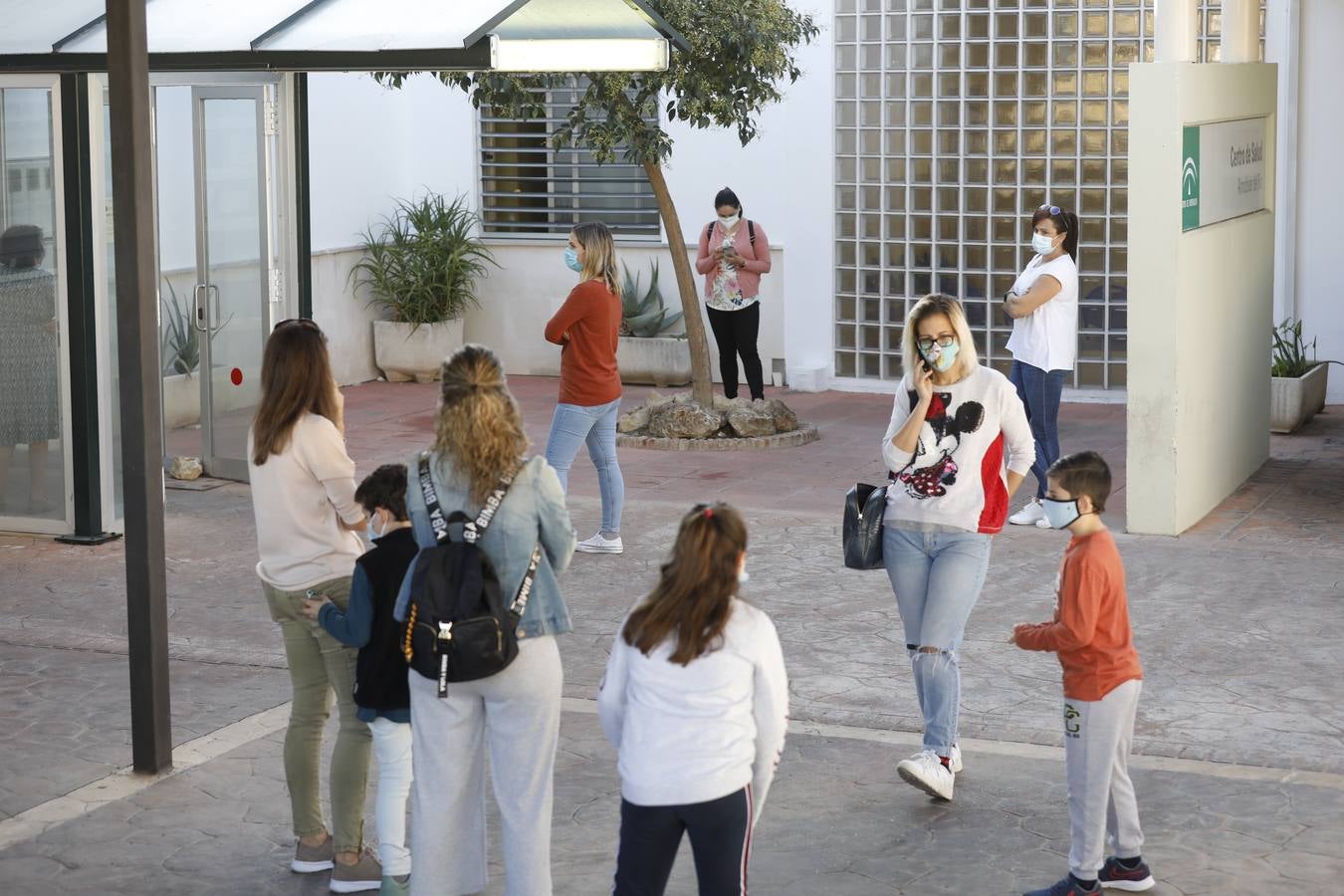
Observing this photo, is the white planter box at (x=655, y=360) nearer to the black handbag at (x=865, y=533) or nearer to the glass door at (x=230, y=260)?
the glass door at (x=230, y=260)

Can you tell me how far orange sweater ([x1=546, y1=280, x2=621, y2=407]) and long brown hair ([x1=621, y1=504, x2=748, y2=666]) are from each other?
5.04 m

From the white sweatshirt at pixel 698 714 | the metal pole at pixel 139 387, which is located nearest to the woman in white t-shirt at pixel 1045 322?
the metal pole at pixel 139 387

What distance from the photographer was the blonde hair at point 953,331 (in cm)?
593

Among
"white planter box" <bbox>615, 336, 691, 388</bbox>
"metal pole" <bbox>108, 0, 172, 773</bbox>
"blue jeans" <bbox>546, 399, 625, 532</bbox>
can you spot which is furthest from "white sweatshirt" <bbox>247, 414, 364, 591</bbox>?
"white planter box" <bbox>615, 336, 691, 388</bbox>

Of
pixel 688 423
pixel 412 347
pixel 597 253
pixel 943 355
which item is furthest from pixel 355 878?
pixel 412 347

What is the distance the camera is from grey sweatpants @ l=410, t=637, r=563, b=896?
4742 millimetres

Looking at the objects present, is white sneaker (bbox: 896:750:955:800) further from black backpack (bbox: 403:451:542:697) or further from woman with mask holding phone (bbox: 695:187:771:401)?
woman with mask holding phone (bbox: 695:187:771:401)

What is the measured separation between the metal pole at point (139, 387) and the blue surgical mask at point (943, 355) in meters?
2.61

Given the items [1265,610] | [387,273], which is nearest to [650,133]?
[387,273]

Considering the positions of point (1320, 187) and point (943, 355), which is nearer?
point (943, 355)

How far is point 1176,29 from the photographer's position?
9.84 metres

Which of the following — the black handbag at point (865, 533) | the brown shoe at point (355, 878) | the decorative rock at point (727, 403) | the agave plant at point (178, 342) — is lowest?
the brown shoe at point (355, 878)

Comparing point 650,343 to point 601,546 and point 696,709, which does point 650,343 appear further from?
point 696,709

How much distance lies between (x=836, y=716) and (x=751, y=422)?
6.27 metres
